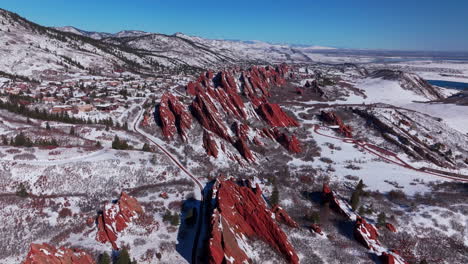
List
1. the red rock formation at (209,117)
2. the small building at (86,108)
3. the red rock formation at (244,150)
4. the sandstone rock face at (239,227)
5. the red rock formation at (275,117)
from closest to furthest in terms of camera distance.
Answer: the sandstone rock face at (239,227) < the red rock formation at (244,150) < the red rock formation at (209,117) < the small building at (86,108) < the red rock formation at (275,117)

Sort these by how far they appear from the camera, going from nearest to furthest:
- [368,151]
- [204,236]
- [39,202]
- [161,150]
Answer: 1. [204,236]
2. [39,202]
3. [161,150]
4. [368,151]

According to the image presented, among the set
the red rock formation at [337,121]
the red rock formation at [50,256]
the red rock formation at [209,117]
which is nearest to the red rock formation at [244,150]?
the red rock formation at [209,117]

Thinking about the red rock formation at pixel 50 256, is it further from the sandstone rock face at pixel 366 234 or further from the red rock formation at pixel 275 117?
the red rock formation at pixel 275 117

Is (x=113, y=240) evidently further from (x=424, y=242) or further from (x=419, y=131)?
(x=419, y=131)

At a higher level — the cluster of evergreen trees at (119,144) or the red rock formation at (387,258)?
the cluster of evergreen trees at (119,144)

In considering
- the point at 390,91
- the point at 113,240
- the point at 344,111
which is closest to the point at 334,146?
the point at 344,111

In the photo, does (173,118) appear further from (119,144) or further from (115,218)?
(115,218)
